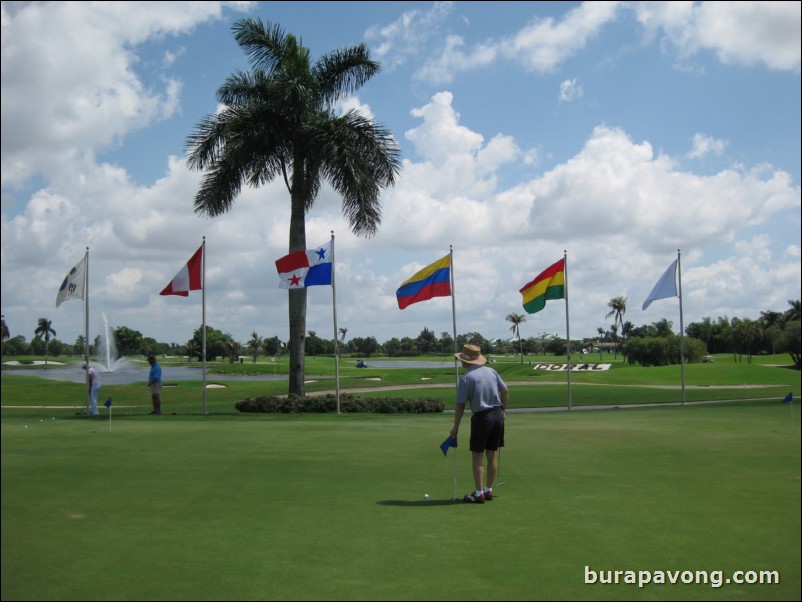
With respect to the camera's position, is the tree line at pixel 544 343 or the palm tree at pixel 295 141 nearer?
the tree line at pixel 544 343

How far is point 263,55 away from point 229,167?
5.06 metres

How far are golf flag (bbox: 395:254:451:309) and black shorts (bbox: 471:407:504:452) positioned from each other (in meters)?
19.6

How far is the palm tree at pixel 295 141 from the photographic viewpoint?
30688 mm

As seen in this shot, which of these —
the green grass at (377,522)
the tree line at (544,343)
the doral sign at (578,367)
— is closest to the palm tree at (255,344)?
the tree line at (544,343)

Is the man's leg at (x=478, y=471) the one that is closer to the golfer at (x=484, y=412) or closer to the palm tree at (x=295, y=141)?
the golfer at (x=484, y=412)

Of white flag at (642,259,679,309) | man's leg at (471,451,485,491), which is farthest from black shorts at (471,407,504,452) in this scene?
white flag at (642,259,679,309)

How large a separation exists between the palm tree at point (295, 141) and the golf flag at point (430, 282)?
4493 millimetres

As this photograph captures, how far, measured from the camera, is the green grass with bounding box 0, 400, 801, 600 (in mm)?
5734

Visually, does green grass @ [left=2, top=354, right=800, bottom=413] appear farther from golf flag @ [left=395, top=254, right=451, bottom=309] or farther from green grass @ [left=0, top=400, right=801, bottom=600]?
green grass @ [left=0, top=400, right=801, bottom=600]

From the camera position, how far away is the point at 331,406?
29.6m

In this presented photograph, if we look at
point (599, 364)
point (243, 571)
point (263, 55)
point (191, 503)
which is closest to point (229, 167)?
point (263, 55)

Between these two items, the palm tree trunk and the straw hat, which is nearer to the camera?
the straw hat

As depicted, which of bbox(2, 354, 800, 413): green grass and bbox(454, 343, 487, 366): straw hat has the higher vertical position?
bbox(454, 343, 487, 366): straw hat

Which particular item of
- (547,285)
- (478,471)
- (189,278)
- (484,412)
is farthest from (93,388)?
(478,471)
